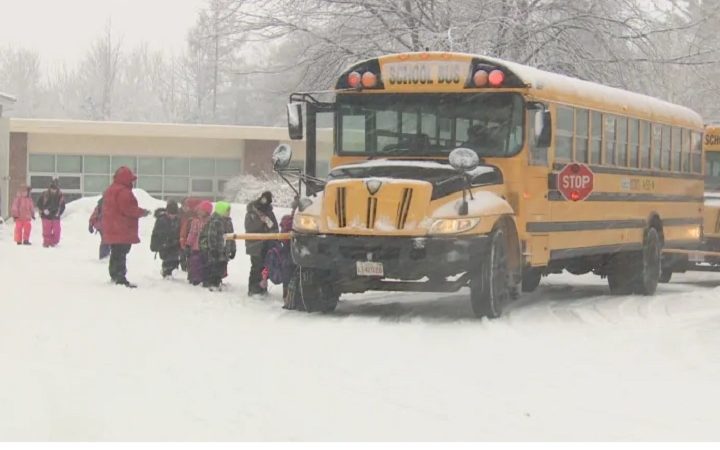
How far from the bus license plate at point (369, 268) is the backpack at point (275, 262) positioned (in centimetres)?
257

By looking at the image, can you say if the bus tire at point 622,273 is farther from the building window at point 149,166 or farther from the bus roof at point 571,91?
the building window at point 149,166

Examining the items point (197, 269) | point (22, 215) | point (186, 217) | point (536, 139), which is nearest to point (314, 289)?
point (536, 139)

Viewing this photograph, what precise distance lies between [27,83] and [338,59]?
8549 centimetres

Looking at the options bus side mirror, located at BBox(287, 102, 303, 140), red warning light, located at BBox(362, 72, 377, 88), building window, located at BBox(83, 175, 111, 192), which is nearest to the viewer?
bus side mirror, located at BBox(287, 102, 303, 140)

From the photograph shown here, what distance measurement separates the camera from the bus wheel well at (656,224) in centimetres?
1711

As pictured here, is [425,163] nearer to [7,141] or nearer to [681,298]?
[681,298]

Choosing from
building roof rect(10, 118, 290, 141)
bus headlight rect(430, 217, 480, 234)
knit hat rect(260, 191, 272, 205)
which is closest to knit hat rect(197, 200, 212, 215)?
knit hat rect(260, 191, 272, 205)

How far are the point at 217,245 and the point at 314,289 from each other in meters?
2.53

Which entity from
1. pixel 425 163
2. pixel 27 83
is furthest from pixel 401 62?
pixel 27 83

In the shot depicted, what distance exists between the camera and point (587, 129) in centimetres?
1497

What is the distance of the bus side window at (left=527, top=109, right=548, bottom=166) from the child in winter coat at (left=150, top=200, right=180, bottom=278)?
222 inches

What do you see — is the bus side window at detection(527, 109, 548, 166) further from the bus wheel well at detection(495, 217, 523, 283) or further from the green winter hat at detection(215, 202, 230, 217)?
the green winter hat at detection(215, 202, 230, 217)

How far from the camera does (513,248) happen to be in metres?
13.3

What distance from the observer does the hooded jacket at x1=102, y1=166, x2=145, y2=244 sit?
15.7 meters
